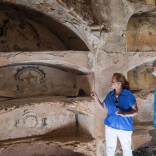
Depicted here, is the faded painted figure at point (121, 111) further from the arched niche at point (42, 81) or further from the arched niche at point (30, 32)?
the arched niche at point (30, 32)

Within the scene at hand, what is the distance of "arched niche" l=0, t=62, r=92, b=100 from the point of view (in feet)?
9.66

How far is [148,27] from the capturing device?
3.49 metres

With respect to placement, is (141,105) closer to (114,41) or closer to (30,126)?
(114,41)

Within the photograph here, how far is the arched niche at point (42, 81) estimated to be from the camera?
116 inches

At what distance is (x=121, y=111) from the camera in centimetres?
229

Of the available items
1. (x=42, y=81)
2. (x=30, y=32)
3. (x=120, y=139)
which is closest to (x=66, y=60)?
(x=42, y=81)

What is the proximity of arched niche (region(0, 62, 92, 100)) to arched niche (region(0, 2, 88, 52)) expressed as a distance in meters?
0.30

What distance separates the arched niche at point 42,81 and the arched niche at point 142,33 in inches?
41.9

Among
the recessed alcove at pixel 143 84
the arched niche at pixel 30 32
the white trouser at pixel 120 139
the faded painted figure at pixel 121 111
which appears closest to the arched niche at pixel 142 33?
the recessed alcove at pixel 143 84

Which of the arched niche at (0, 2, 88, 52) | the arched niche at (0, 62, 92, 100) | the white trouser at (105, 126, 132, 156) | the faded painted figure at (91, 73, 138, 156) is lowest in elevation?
the white trouser at (105, 126, 132, 156)

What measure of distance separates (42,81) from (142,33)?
189 cm

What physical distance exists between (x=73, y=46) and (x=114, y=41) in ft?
2.14

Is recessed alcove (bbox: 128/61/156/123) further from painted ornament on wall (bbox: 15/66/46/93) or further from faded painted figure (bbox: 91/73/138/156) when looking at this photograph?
painted ornament on wall (bbox: 15/66/46/93)

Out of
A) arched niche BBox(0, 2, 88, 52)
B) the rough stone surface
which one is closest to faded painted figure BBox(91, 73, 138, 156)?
the rough stone surface
